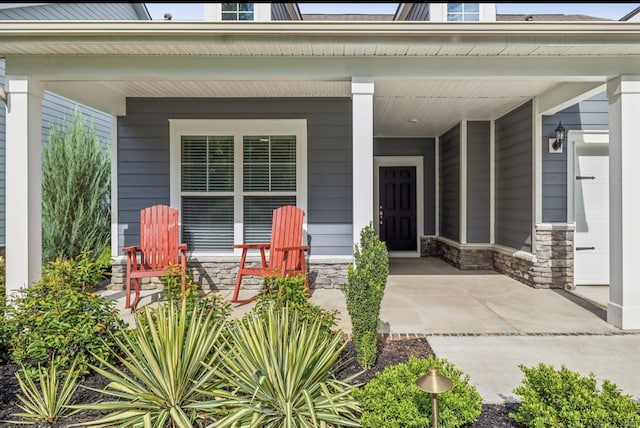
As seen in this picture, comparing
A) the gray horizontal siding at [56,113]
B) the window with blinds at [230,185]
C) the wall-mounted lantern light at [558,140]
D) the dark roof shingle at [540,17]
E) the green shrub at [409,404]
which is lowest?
the green shrub at [409,404]

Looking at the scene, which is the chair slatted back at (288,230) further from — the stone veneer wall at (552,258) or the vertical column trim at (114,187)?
the stone veneer wall at (552,258)

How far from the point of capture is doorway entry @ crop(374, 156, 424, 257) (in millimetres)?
8141

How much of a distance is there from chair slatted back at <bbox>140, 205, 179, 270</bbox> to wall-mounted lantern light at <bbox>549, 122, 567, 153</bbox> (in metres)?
4.87

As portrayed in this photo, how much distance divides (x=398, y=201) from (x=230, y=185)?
13.9ft

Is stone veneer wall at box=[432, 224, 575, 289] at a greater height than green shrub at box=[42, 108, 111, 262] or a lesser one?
lesser

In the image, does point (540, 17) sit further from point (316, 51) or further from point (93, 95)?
point (93, 95)

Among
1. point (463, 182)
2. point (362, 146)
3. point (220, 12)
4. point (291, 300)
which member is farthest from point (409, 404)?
point (463, 182)

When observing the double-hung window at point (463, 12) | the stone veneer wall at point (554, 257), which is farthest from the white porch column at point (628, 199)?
the double-hung window at point (463, 12)

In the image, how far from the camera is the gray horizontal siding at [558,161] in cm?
506

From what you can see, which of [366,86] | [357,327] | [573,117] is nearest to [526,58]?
[366,86]

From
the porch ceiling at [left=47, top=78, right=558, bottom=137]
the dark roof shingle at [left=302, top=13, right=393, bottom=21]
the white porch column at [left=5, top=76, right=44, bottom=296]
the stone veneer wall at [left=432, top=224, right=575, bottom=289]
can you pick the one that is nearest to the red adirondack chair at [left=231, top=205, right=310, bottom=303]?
the porch ceiling at [left=47, top=78, right=558, bottom=137]

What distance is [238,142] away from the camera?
5.23 meters

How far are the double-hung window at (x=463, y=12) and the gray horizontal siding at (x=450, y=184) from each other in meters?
1.75

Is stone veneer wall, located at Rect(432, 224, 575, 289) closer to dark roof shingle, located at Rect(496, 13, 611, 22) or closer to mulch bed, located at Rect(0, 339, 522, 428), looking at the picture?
mulch bed, located at Rect(0, 339, 522, 428)
